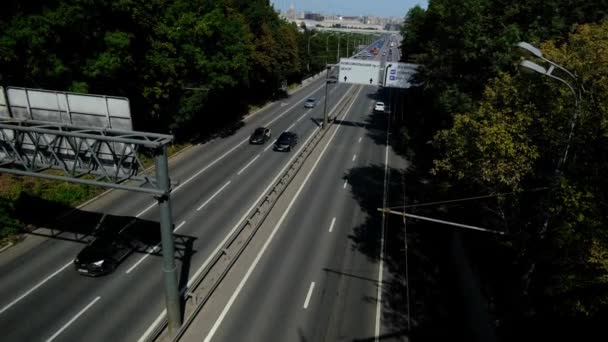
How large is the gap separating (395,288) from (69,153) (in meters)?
16.5

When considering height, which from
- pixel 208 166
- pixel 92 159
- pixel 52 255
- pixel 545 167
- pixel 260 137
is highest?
pixel 92 159

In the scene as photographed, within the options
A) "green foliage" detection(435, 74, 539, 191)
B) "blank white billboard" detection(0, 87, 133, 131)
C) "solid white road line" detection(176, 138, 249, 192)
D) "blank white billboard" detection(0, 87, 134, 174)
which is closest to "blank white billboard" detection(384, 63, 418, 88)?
"solid white road line" detection(176, 138, 249, 192)

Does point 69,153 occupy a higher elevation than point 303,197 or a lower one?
higher

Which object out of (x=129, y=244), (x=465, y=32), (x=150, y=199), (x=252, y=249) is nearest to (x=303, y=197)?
(x=252, y=249)

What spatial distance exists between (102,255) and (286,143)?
81.5ft

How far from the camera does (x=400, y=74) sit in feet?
139

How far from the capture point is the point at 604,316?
49.0ft

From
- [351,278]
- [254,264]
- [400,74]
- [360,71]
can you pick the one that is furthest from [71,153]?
[400,74]

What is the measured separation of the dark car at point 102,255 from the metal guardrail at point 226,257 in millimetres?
4553

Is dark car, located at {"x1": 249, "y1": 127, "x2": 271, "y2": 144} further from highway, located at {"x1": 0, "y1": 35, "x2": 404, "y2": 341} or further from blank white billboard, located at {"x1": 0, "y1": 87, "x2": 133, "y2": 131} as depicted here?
blank white billboard, located at {"x1": 0, "y1": 87, "x2": 133, "y2": 131}

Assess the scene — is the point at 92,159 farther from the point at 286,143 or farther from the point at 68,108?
the point at 286,143

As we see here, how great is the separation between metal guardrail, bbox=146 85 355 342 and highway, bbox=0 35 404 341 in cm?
82

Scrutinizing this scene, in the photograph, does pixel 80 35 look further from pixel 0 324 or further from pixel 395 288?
pixel 395 288

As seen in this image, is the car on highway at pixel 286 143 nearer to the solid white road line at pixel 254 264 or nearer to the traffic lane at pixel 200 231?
the traffic lane at pixel 200 231
